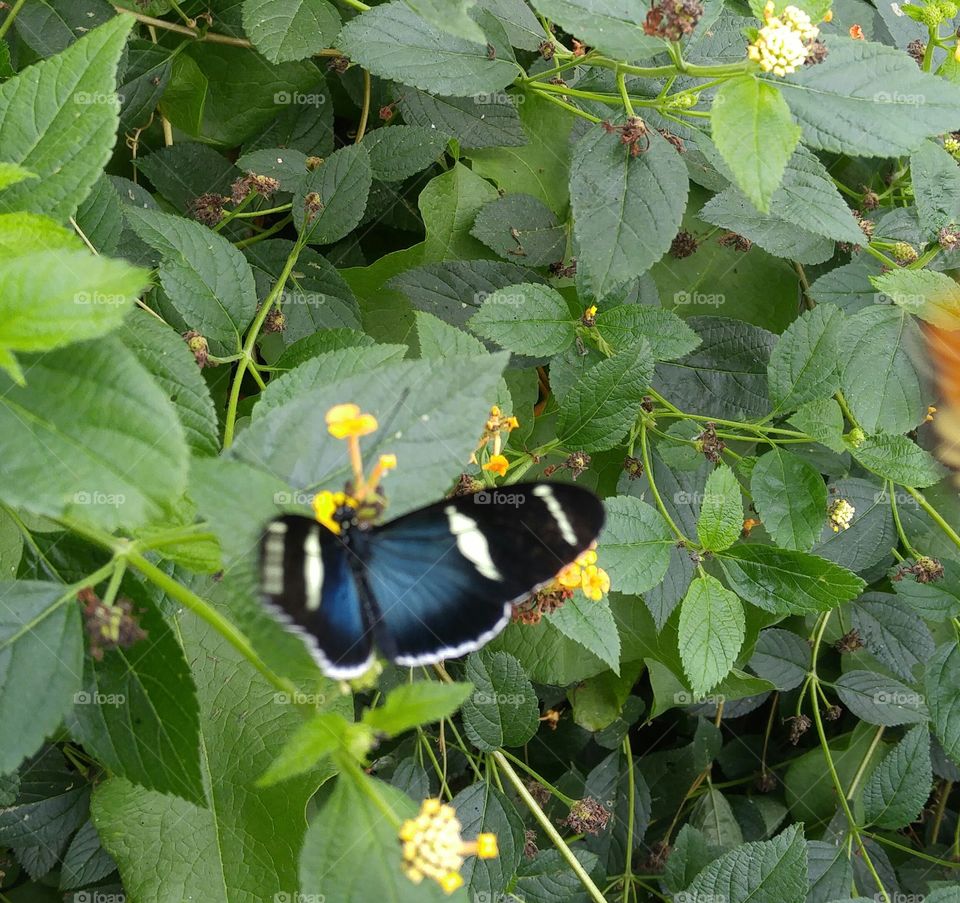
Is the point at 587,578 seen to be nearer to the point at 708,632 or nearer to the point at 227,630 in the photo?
the point at 708,632

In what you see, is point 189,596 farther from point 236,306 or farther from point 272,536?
point 236,306

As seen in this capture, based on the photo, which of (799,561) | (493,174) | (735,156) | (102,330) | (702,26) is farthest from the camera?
(493,174)

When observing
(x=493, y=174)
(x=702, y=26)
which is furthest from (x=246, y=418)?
(x=702, y=26)

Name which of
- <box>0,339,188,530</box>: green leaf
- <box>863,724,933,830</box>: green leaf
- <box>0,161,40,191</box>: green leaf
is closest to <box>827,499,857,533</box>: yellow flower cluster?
<box>863,724,933,830</box>: green leaf

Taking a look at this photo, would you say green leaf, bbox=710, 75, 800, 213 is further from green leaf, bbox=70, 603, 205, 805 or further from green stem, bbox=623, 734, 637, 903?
green stem, bbox=623, 734, 637, 903

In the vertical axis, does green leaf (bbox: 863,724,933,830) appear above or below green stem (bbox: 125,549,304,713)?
below

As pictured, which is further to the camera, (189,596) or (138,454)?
(189,596)
